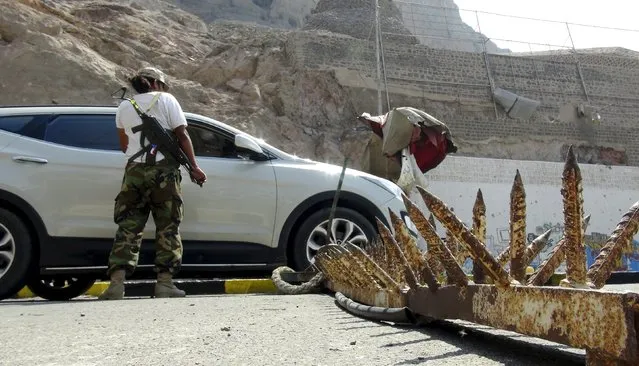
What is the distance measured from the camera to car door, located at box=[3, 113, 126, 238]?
4.96 m

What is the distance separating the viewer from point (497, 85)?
22141mm

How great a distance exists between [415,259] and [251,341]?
2.19 ft

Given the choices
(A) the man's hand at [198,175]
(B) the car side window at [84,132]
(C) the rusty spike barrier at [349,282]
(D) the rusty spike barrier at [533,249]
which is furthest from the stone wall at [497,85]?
(D) the rusty spike barrier at [533,249]

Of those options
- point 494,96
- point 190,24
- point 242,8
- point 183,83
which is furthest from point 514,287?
point 242,8

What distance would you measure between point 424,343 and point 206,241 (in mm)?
3466

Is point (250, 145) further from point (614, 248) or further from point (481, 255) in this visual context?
point (614, 248)

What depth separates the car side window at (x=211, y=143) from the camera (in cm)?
566

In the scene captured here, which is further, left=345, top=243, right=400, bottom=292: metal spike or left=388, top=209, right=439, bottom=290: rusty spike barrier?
left=345, top=243, right=400, bottom=292: metal spike

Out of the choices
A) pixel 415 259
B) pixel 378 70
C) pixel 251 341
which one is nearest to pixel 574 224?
pixel 415 259

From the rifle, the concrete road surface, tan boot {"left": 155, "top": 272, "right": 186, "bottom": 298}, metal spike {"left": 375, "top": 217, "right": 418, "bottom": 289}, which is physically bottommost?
tan boot {"left": 155, "top": 272, "right": 186, "bottom": 298}

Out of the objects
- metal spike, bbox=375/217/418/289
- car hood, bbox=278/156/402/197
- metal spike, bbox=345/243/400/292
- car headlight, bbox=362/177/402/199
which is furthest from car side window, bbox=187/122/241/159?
metal spike, bbox=375/217/418/289

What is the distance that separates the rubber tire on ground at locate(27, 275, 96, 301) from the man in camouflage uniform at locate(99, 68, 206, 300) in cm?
129

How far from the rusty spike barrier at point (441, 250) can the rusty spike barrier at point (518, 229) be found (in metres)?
0.20

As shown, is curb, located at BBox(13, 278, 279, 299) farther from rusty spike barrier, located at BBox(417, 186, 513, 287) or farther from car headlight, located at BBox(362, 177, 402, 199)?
rusty spike barrier, located at BBox(417, 186, 513, 287)
